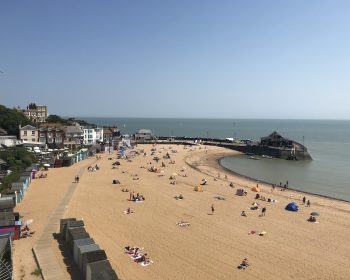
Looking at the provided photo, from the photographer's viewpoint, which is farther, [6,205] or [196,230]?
[196,230]

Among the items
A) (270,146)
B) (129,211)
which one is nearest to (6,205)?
(129,211)

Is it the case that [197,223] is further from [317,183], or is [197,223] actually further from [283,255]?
[317,183]

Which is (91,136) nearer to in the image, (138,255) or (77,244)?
(138,255)

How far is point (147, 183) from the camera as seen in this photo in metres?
40.1

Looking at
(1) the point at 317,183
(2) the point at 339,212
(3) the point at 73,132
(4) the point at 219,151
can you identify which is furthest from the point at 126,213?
(4) the point at 219,151

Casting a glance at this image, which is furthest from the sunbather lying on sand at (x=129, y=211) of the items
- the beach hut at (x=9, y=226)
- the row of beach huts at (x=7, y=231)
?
the beach hut at (x=9, y=226)

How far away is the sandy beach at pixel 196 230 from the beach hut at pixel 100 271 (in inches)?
53.2

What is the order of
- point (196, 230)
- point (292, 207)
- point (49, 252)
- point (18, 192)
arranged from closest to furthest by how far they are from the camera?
1. point (49, 252)
2. point (196, 230)
3. point (18, 192)
4. point (292, 207)

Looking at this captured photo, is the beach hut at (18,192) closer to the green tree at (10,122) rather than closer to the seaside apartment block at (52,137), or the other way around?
the seaside apartment block at (52,137)

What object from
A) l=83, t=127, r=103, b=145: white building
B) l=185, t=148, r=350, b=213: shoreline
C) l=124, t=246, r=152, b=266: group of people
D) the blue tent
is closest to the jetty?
l=83, t=127, r=103, b=145: white building

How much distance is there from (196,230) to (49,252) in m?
9.35

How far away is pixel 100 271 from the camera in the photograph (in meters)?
15.3

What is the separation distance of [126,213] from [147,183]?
12.8 meters

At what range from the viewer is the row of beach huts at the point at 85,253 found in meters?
15.3
